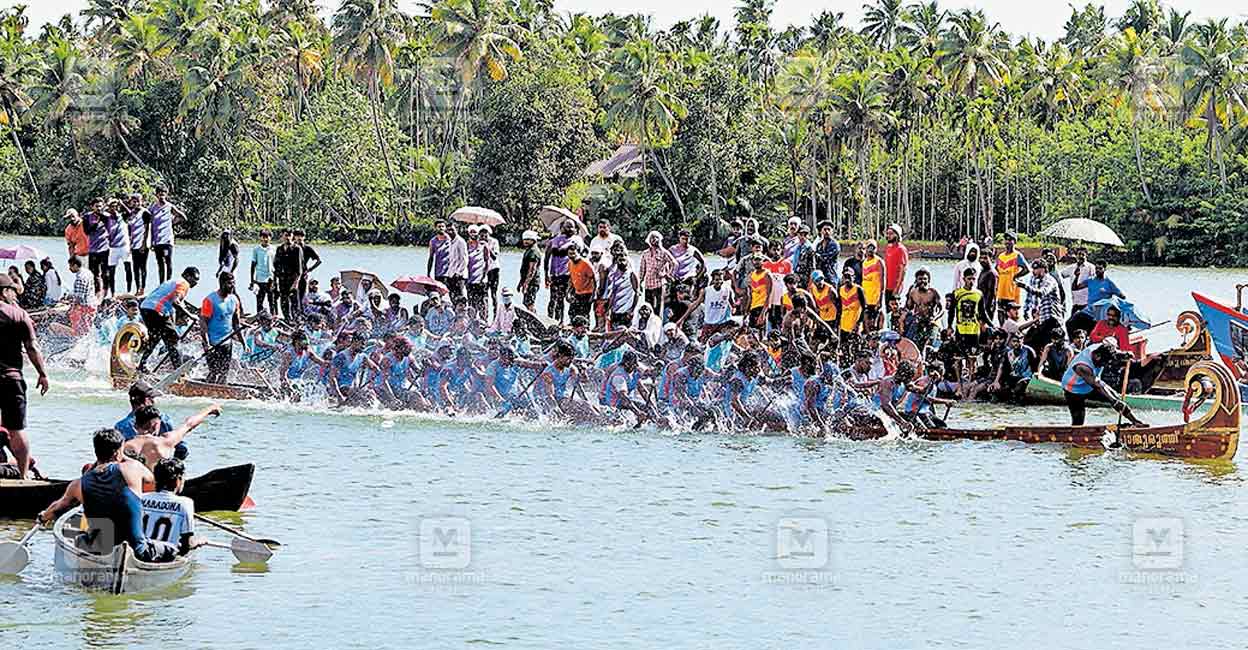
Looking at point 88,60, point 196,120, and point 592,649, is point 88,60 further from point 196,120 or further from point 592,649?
point 592,649

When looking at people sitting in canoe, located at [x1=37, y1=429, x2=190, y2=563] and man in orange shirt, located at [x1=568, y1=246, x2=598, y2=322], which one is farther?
man in orange shirt, located at [x1=568, y1=246, x2=598, y2=322]

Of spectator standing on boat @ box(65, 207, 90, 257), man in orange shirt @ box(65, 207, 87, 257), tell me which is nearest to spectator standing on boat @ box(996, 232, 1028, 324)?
spectator standing on boat @ box(65, 207, 90, 257)

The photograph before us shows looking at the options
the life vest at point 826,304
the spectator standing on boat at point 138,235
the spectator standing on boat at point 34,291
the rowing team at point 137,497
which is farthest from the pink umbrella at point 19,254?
the rowing team at point 137,497

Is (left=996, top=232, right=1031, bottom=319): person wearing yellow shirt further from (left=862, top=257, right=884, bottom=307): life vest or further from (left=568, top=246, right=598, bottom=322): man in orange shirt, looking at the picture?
(left=568, top=246, right=598, bottom=322): man in orange shirt

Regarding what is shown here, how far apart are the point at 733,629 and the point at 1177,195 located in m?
53.6

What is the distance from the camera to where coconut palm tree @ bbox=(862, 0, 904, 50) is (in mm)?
87875

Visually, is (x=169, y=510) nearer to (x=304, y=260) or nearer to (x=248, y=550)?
(x=248, y=550)

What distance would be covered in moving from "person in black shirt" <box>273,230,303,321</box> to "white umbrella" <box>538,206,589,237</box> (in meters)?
3.60

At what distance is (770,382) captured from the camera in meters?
18.4

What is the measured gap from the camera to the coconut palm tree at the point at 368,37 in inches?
2653

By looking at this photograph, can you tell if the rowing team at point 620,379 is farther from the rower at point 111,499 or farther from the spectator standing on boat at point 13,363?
the rower at point 111,499

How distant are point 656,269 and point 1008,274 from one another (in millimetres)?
4432

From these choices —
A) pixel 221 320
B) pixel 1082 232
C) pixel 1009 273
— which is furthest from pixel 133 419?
pixel 1082 232

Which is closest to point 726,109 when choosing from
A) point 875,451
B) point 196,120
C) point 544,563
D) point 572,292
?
point 196,120
